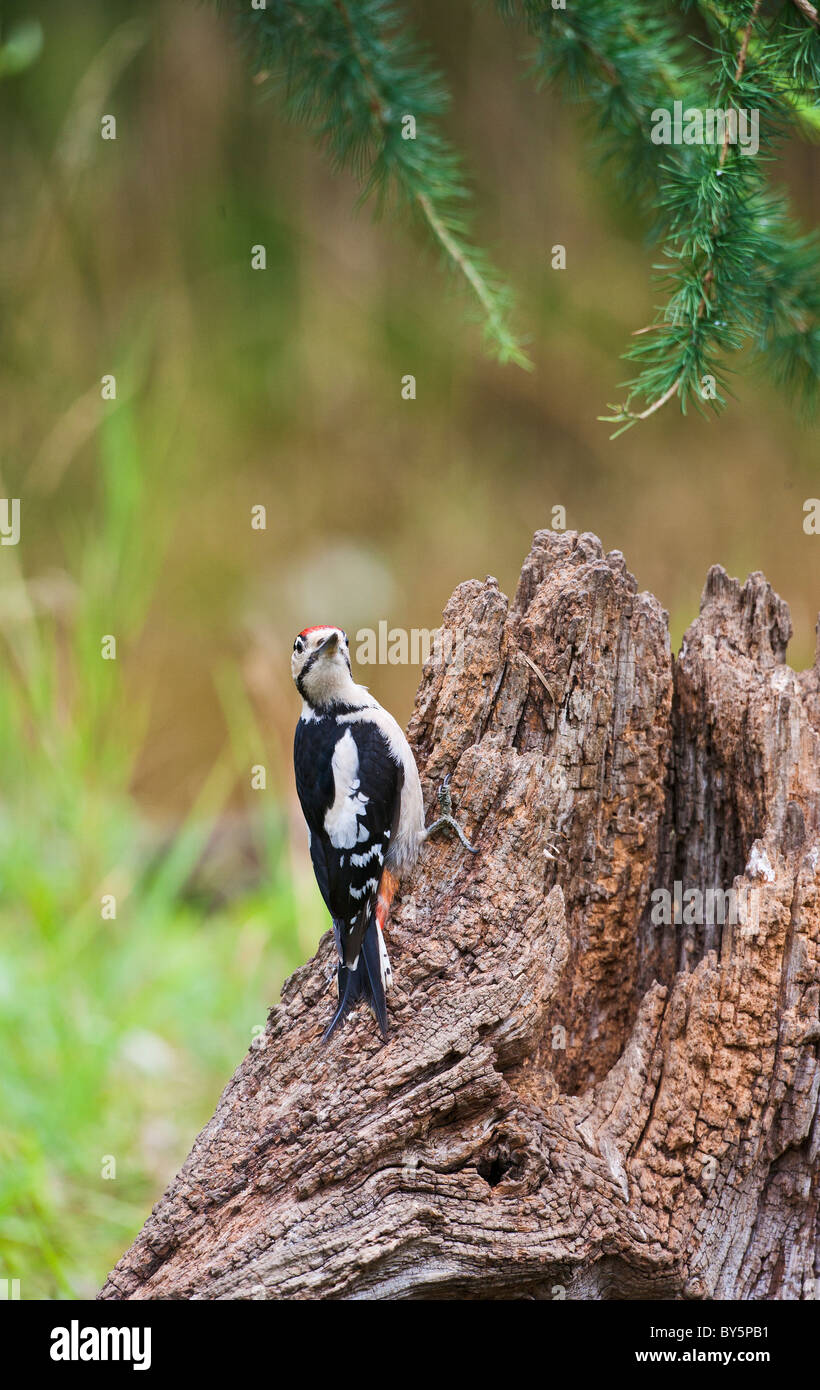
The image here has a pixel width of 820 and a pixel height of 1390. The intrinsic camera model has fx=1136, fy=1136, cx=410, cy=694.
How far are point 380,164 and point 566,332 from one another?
316 cm

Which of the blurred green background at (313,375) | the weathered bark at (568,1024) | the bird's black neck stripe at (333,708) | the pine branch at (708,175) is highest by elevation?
the blurred green background at (313,375)

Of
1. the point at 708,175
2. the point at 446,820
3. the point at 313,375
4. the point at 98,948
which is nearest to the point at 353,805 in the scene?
the point at 446,820

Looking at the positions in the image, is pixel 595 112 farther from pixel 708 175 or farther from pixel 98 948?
pixel 98 948

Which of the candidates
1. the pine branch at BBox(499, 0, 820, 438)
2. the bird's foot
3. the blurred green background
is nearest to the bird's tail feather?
the bird's foot

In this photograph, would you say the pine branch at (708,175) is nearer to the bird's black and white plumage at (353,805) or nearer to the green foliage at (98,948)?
the bird's black and white plumage at (353,805)

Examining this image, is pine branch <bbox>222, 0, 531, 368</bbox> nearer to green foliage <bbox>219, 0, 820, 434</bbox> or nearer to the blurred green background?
green foliage <bbox>219, 0, 820, 434</bbox>

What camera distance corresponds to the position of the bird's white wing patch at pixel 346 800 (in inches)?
63.2

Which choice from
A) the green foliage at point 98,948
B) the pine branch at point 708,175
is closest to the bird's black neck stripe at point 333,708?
the pine branch at point 708,175

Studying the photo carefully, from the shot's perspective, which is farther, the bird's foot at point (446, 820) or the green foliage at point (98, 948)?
the green foliage at point (98, 948)

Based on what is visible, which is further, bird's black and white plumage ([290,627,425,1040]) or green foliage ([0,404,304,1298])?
green foliage ([0,404,304,1298])

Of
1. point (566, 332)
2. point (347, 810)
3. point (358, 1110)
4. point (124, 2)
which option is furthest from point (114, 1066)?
point (124, 2)

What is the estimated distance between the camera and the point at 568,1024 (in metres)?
1.49

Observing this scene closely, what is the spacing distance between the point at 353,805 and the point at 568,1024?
16.6 inches

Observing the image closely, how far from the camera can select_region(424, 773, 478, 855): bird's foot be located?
1.45 metres
